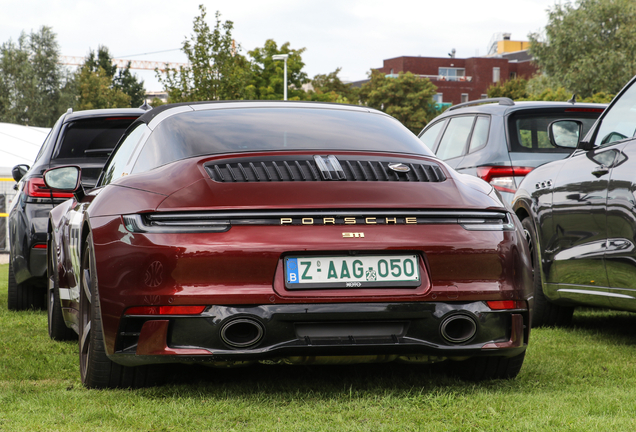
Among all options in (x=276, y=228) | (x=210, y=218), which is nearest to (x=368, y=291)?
(x=276, y=228)

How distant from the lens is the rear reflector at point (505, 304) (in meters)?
3.80

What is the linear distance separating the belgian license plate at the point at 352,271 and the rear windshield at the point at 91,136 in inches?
186

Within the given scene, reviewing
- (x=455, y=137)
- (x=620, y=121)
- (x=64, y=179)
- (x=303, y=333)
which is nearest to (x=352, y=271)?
(x=303, y=333)

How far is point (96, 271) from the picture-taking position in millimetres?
3781

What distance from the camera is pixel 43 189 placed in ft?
25.3

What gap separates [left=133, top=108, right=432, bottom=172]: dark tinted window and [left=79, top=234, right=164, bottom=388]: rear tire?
584 millimetres

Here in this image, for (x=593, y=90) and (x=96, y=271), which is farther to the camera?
(x=593, y=90)

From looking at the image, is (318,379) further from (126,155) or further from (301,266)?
(126,155)

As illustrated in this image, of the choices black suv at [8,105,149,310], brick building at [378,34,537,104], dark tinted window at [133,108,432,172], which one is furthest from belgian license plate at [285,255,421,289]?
brick building at [378,34,537,104]

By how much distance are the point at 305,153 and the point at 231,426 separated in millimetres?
1280

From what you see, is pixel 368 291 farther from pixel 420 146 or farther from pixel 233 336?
pixel 420 146

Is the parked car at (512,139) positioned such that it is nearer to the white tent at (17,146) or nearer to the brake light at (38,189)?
the brake light at (38,189)

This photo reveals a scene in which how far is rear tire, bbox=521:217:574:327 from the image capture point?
6598 millimetres

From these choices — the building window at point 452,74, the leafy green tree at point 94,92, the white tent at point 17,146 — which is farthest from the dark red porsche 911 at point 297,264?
the building window at point 452,74
